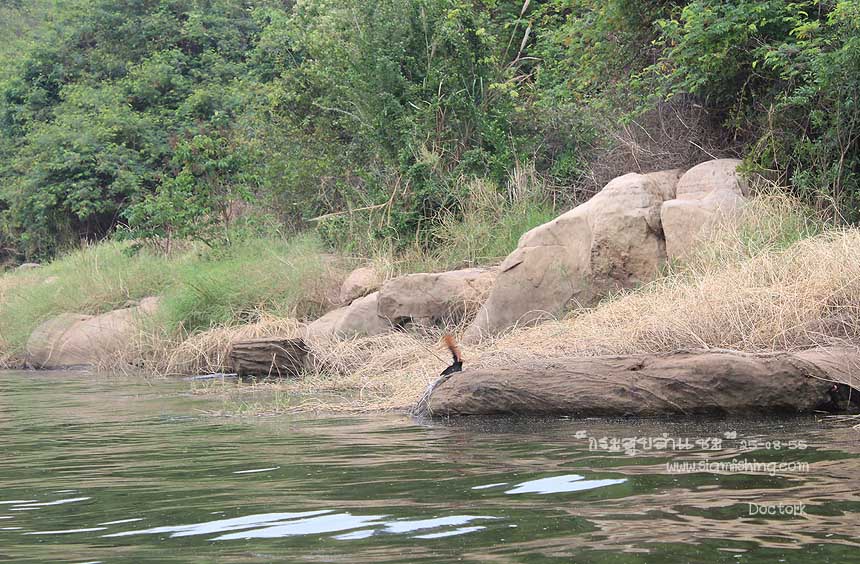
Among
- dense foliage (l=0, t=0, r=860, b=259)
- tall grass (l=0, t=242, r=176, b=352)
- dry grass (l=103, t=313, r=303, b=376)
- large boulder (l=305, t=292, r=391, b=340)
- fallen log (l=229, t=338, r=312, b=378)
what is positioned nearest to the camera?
dense foliage (l=0, t=0, r=860, b=259)

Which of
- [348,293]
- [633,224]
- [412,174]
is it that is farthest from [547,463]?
[412,174]

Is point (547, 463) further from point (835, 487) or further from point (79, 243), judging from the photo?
point (79, 243)

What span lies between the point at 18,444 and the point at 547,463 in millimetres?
4308

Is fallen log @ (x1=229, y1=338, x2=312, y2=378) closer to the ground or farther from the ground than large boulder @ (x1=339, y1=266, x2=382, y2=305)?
closer to the ground

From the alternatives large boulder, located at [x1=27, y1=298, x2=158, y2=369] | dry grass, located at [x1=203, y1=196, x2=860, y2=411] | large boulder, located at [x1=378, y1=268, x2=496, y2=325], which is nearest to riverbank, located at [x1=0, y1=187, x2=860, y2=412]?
dry grass, located at [x1=203, y1=196, x2=860, y2=411]

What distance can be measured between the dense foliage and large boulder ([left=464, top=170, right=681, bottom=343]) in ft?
5.72

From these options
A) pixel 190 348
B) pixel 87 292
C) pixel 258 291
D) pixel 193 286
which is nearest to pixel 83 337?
pixel 87 292

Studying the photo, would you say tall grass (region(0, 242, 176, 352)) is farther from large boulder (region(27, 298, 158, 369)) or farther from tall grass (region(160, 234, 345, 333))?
tall grass (region(160, 234, 345, 333))

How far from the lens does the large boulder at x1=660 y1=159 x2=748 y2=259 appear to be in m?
11.4

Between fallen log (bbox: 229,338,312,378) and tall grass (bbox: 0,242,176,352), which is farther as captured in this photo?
tall grass (bbox: 0,242,176,352)

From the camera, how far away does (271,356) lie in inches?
530

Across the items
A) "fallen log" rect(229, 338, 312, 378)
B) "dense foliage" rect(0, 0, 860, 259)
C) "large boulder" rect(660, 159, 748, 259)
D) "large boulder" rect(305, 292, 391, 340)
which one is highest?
"dense foliage" rect(0, 0, 860, 259)

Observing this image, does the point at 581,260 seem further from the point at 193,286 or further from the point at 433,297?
the point at 193,286

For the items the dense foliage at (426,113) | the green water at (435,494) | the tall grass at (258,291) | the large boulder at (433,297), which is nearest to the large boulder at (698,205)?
the dense foliage at (426,113)
